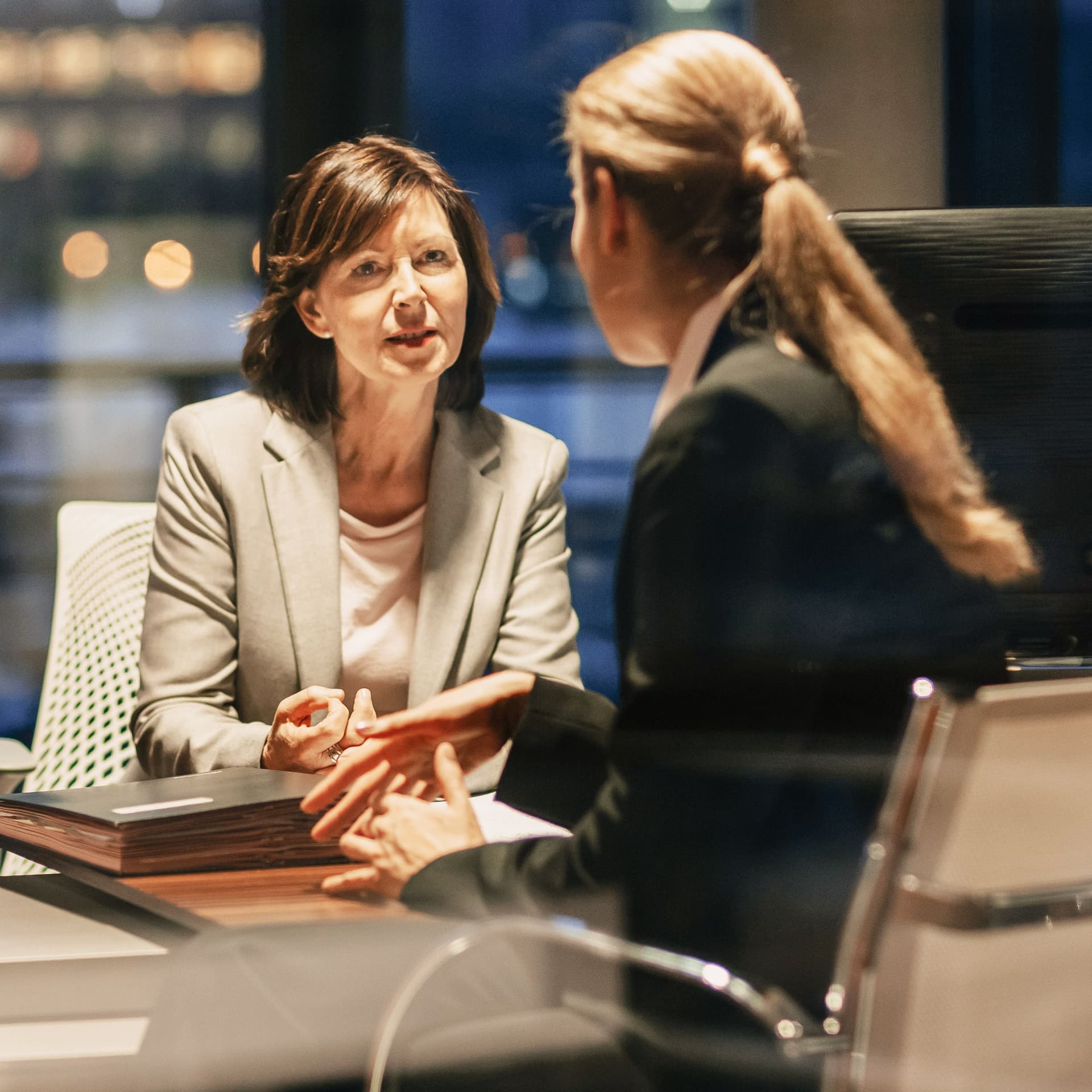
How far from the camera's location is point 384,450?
1292 mm

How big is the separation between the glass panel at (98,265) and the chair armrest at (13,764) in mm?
1376

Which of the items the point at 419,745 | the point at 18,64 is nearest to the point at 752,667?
the point at 419,745

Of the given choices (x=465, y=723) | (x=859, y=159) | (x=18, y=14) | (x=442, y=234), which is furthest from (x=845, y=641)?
(x=18, y=14)

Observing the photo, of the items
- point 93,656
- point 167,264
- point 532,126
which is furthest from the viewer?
point 167,264

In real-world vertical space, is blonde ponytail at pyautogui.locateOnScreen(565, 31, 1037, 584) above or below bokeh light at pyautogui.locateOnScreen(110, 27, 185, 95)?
below

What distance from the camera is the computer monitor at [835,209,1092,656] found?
79 cm

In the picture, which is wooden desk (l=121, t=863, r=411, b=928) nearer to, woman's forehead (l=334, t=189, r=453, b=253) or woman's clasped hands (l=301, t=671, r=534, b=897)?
woman's clasped hands (l=301, t=671, r=534, b=897)

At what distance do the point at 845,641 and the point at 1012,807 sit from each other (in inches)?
6.7

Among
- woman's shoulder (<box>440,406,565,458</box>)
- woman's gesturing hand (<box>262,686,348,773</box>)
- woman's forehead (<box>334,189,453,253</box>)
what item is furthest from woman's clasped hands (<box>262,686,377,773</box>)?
woman's forehead (<box>334,189,453,253</box>)

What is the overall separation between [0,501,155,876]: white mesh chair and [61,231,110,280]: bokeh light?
1.23 meters

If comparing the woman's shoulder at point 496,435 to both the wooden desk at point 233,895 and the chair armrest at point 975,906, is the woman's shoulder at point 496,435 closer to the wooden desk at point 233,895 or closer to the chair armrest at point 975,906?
the wooden desk at point 233,895

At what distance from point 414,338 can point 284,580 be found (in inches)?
10.7

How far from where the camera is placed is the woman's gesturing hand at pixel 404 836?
810mm

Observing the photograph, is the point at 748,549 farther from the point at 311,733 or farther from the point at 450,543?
the point at 450,543
